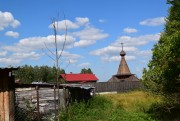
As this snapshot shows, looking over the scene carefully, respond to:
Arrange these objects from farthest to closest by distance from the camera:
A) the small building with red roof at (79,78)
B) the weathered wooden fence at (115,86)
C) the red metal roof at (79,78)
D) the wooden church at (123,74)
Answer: the red metal roof at (79,78) → the small building with red roof at (79,78) → the wooden church at (123,74) → the weathered wooden fence at (115,86)

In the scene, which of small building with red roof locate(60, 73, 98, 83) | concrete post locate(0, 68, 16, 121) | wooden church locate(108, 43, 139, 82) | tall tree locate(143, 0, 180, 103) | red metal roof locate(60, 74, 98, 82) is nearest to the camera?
concrete post locate(0, 68, 16, 121)

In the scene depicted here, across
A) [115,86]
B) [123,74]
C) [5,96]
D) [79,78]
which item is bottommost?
[115,86]

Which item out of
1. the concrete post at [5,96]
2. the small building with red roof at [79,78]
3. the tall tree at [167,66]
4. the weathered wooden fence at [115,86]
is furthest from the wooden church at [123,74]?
the concrete post at [5,96]

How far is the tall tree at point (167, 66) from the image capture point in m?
17.5

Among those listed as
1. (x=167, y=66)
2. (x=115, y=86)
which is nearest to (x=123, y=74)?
(x=115, y=86)

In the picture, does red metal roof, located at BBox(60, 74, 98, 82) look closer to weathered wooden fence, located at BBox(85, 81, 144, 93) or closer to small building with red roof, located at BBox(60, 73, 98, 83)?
small building with red roof, located at BBox(60, 73, 98, 83)

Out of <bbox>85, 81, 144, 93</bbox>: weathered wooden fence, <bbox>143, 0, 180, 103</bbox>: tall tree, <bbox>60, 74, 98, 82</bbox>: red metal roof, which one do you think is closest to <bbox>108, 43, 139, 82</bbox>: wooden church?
A: <bbox>85, 81, 144, 93</bbox>: weathered wooden fence

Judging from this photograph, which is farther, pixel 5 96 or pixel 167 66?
pixel 167 66

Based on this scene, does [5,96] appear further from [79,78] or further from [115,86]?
[79,78]

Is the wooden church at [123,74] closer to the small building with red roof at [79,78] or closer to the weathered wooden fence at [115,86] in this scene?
the weathered wooden fence at [115,86]

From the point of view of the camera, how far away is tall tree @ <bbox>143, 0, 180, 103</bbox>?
17516 mm

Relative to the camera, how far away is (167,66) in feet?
59.6

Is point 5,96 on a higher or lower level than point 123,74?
lower

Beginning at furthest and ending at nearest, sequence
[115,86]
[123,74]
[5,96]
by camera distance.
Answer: [123,74], [115,86], [5,96]
